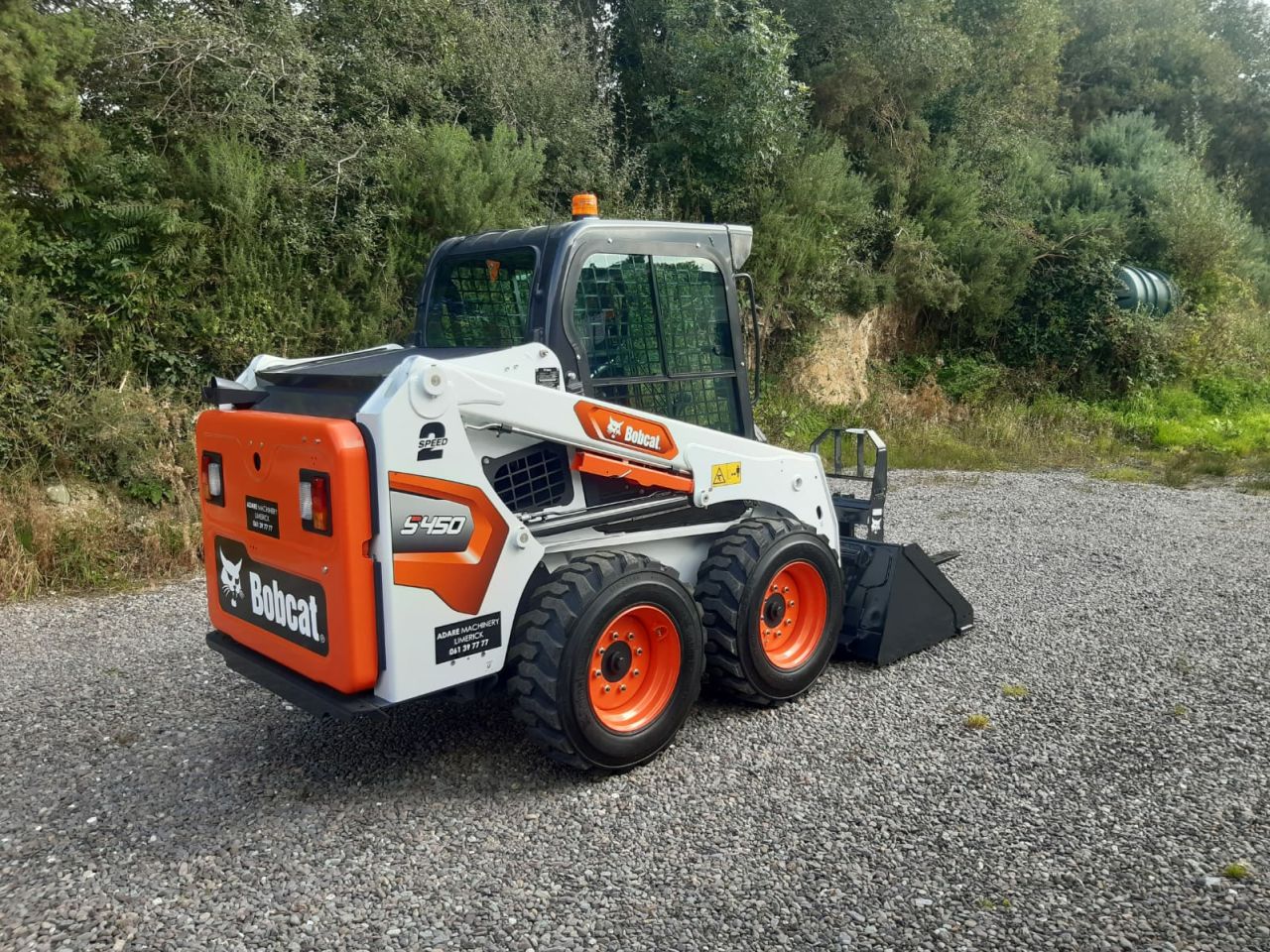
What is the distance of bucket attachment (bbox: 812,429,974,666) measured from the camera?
4828 mm

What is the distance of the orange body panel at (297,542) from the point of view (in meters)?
3.10

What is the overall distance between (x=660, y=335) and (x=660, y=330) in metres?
0.02

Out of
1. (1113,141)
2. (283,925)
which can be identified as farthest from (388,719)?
(1113,141)

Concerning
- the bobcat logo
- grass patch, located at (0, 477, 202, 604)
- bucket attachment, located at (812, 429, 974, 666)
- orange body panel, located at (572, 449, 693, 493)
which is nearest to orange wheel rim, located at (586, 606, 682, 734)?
orange body panel, located at (572, 449, 693, 493)

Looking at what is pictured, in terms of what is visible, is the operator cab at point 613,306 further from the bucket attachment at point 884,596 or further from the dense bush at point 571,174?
the dense bush at point 571,174

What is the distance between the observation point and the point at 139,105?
8.39 m

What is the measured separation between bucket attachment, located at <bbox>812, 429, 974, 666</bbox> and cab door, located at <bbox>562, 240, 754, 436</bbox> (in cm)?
97

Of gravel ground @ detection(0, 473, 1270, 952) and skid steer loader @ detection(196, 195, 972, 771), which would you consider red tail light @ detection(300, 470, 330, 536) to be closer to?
skid steer loader @ detection(196, 195, 972, 771)

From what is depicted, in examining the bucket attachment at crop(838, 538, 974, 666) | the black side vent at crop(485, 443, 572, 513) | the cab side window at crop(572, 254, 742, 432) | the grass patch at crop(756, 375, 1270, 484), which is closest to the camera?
the black side vent at crop(485, 443, 572, 513)

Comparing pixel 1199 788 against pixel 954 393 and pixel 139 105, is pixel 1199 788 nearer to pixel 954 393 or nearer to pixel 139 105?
pixel 139 105

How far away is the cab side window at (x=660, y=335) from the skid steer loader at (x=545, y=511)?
1cm

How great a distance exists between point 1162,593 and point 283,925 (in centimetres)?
563

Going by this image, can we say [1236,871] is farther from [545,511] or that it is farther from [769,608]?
[545,511]

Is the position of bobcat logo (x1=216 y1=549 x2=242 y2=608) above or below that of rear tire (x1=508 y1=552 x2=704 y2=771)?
above
